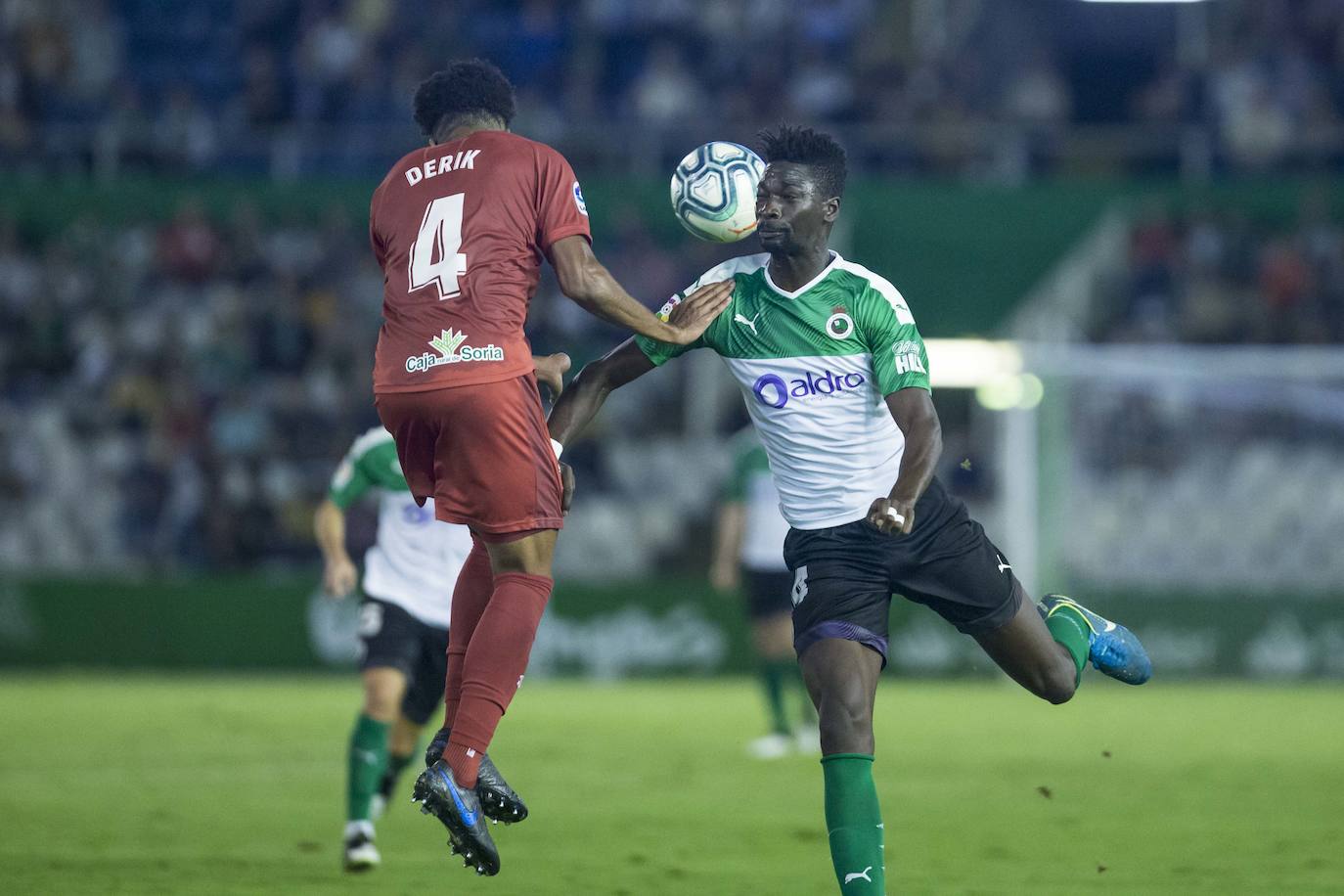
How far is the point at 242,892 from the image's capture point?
23.6 ft

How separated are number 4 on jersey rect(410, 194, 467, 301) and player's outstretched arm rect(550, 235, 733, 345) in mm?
325

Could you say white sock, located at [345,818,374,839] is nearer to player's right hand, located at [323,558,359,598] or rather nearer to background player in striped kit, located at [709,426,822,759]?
player's right hand, located at [323,558,359,598]

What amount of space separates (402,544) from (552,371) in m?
2.57

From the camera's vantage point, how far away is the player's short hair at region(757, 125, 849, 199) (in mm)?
6434

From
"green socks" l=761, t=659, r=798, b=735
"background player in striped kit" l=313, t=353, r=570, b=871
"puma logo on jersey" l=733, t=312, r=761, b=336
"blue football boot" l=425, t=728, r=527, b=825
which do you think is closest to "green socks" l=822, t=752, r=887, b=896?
"blue football boot" l=425, t=728, r=527, b=825

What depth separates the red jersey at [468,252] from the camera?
6176 mm

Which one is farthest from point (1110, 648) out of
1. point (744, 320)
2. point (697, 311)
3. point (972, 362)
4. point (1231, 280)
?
point (1231, 280)

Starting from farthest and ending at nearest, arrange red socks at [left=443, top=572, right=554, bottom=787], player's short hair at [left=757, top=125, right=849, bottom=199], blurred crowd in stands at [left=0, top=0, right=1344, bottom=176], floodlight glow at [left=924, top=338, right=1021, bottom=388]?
1. blurred crowd in stands at [left=0, top=0, right=1344, bottom=176]
2. floodlight glow at [left=924, top=338, right=1021, bottom=388]
3. player's short hair at [left=757, top=125, right=849, bottom=199]
4. red socks at [left=443, top=572, right=554, bottom=787]

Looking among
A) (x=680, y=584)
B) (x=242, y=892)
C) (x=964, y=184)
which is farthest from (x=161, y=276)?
(x=242, y=892)

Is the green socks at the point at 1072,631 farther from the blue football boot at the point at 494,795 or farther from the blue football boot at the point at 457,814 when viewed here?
the blue football boot at the point at 457,814

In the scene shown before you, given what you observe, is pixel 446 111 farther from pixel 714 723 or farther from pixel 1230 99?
pixel 1230 99

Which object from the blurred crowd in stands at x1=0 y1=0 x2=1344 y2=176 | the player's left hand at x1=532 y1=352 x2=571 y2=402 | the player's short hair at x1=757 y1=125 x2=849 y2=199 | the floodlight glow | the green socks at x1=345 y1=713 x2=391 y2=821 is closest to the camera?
the player's short hair at x1=757 y1=125 x2=849 y2=199

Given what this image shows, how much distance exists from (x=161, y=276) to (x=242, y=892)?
16.1 metres

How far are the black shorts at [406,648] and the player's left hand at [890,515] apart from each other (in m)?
3.35
